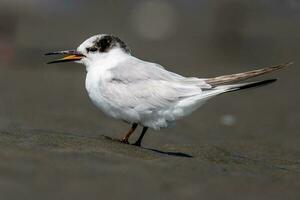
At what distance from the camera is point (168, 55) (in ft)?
44.6

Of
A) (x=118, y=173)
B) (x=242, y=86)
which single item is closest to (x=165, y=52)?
(x=242, y=86)

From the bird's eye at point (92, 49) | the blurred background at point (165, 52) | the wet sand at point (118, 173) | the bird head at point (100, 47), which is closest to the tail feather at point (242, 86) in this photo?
the wet sand at point (118, 173)

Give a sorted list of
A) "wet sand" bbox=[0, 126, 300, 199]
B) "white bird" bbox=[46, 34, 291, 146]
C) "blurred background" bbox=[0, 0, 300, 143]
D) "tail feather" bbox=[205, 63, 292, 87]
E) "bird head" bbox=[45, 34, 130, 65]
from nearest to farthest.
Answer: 1. "wet sand" bbox=[0, 126, 300, 199]
2. "tail feather" bbox=[205, 63, 292, 87]
3. "white bird" bbox=[46, 34, 291, 146]
4. "bird head" bbox=[45, 34, 130, 65]
5. "blurred background" bbox=[0, 0, 300, 143]

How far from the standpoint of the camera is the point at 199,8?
1722 centimetres

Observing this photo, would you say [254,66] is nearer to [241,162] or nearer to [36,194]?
[241,162]

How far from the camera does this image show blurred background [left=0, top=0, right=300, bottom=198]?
814 cm

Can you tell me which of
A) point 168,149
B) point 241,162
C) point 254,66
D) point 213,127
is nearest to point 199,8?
point 254,66

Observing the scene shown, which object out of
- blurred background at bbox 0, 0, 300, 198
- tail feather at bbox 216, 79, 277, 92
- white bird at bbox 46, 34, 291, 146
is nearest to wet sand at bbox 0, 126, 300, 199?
white bird at bbox 46, 34, 291, 146

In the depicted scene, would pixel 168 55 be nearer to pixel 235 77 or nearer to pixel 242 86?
pixel 235 77

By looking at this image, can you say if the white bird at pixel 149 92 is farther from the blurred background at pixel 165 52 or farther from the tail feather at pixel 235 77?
the blurred background at pixel 165 52

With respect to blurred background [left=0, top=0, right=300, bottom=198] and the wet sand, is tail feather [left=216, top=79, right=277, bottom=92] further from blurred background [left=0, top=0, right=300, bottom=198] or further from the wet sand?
blurred background [left=0, top=0, right=300, bottom=198]

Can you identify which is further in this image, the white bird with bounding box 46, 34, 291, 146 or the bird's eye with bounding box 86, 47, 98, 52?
the bird's eye with bounding box 86, 47, 98, 52

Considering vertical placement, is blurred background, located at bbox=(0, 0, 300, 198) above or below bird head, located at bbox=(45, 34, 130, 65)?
above

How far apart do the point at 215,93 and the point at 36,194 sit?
2.01 meters
